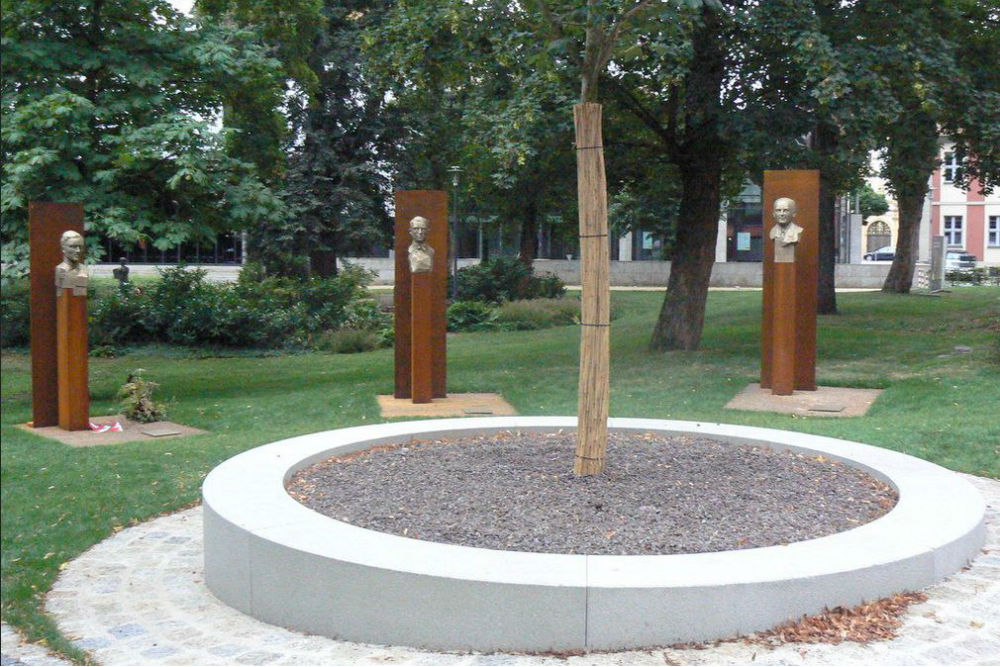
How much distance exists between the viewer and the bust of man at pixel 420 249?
12594 mm

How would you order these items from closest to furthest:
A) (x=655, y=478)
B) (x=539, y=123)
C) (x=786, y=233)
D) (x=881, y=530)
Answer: (x=881, y=530) < (x=655, y=478) < (x=786, y=233) < (x=539, y=123)

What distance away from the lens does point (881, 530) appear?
5457 mm

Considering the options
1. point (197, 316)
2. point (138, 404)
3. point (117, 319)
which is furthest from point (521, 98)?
point (117, 319)

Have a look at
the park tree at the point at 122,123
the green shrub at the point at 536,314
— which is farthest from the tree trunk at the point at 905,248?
the park tree at the point at 122,123

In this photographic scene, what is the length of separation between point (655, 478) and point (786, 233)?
715 cm

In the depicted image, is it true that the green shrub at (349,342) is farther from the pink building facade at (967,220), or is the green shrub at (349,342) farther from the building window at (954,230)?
the building window at (954,230)

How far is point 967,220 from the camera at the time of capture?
5775 cm

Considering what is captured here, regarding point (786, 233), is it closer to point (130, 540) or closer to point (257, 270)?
point (130, 540)

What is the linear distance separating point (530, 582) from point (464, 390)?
374 inches

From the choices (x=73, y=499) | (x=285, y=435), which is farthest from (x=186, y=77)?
(x=73, y=499)

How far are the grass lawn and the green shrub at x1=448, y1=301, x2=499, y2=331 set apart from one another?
96 centimetres

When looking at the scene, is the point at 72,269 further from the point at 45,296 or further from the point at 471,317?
the point at 471,317

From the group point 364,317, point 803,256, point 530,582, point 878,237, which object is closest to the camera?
point 530,582

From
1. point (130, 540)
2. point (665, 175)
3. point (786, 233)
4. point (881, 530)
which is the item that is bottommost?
point (130, 540)
